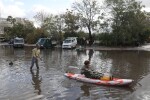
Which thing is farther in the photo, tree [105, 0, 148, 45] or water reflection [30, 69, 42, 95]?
tree [105, 0, 148, 45]

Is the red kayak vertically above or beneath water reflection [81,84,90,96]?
above

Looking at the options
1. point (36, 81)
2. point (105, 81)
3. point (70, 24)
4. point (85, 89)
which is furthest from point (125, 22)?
point (85, 89)

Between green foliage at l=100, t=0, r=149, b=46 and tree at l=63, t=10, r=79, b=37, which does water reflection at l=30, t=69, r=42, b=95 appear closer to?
green foliage at l=100, t=0, r=149, b=46

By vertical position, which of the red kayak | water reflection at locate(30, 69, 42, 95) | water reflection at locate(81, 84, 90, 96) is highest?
the red kayak

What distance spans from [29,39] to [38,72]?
165ft

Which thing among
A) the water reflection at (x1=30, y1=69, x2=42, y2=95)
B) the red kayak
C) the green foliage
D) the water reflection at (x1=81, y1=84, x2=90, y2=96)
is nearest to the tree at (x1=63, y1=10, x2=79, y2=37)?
the green foliage

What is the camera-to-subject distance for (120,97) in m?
13.2

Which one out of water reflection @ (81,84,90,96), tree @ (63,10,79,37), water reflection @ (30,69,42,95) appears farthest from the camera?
tree @ (63,10,79,37)

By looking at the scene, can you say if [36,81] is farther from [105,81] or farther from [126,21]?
[126,21]

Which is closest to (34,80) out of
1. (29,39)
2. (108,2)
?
(108,2)

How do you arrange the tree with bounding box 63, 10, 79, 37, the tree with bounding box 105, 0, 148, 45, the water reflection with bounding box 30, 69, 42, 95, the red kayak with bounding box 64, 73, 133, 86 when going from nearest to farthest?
the water reflection with bounding box 30, 69, 42, 95
the red kayak with bounding box 64, 73, 133, 86
the tree with bounding box 105, 0, 148, 45
the tree with bounding box 63, 10, 79, 37

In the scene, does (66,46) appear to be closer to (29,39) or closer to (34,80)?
(29,39)

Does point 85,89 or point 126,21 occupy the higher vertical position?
point 126,21

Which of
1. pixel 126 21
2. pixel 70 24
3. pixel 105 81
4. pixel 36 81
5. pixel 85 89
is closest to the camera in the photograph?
pixel 85 89
